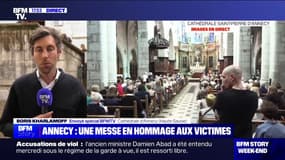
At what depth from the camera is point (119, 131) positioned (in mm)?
2926

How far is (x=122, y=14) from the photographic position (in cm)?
292

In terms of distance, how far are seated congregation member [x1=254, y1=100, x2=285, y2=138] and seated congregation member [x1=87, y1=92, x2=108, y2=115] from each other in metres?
1.24

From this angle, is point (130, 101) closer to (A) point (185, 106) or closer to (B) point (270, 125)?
(A) point (185, 106)

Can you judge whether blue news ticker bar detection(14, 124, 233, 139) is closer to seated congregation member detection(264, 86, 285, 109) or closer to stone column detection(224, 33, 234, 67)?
seated congregation member detection(264, 86, 285, 109)

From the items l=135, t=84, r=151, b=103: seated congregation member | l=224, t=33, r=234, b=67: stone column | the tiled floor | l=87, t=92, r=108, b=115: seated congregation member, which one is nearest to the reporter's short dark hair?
l=87, t=92, r=108, b=115: seated congregation member

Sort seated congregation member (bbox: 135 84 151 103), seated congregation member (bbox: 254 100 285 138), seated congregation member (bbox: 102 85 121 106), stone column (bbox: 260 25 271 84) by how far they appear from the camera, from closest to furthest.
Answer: seated congregation member (bbox: 254 100 285 138)
stone column (bbox: 260 25 271 84)
seated congregation member (bbox: 102 85 121 106)
seated congregation member (bbox: 135 84 151 103)

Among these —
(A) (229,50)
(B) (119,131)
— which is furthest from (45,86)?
(A) (229,50)

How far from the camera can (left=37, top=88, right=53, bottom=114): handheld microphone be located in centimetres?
296

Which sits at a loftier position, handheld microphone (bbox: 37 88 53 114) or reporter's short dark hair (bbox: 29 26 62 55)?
reporter's short dark hair (bbox: 29 26 62 55)

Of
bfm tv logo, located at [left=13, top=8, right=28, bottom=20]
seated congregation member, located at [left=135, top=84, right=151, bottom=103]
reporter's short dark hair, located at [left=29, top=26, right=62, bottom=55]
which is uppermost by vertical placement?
bfm tv logo, located at [left=13, top=8, right=28, bottom=20]

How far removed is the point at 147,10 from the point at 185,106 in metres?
0.85

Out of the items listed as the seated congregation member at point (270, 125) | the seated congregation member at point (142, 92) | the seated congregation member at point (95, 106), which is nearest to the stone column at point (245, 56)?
the seated congregation member at point (270, 125)

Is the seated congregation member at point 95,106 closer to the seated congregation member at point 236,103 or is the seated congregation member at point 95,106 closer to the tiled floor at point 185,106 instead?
the tiled floor at point 185,106

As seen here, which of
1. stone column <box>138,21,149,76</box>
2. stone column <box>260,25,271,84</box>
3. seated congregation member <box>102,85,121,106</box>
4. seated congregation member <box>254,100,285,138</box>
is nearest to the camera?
seated congregation member <box>254,100,285,138</box>
